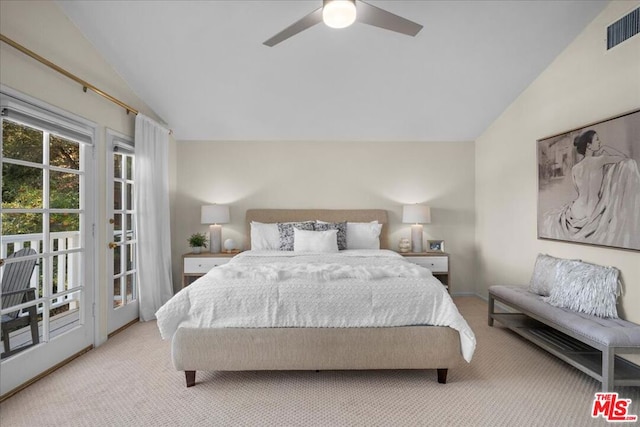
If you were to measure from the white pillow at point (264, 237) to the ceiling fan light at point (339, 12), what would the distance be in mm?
2632

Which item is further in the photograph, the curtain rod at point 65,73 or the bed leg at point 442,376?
the bed leg at point 442,376

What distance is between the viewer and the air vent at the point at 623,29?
2.31 meters

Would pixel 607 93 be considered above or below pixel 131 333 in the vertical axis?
above

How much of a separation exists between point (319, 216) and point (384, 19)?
8.97 feet

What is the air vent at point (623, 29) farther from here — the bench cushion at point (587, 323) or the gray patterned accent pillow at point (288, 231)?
the gray patterned accent pillow at point (288, 231)

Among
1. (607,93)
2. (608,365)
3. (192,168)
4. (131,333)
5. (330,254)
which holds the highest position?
(607,93)

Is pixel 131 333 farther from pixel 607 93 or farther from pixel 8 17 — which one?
pixel 607 93

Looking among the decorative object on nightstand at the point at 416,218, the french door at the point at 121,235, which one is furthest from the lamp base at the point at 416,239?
the french door at the point at 121,235

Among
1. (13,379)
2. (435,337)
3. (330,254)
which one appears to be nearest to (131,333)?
(13,379)

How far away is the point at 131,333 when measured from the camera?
3.23 meters

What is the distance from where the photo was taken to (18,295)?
2170 mm

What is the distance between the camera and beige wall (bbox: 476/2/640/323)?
2.39 meters

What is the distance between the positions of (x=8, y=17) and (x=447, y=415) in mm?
3633

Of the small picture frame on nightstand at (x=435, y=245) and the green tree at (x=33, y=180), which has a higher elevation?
the green tree at (x=33, y=180)
